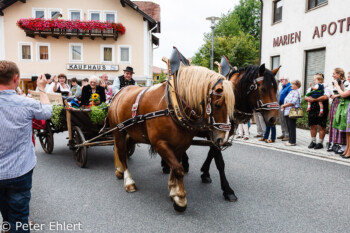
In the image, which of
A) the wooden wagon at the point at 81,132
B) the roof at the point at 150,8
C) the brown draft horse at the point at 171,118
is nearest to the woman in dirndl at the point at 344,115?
the brown draft horse at the point at 171,118

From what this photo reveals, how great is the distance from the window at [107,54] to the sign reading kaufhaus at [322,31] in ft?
42.1

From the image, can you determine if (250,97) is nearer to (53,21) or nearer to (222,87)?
(222,87)

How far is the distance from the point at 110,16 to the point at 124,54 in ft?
10.6

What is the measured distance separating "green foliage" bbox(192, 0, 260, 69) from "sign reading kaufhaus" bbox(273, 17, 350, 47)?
8590 mm

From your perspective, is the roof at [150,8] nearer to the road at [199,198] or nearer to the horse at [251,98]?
the road at [199,198]

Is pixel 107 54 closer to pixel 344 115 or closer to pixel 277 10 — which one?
pixel 277 10

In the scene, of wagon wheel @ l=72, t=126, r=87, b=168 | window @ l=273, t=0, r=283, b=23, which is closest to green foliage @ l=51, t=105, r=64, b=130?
wagon wheel @ l=72, t=126, r=87, b=168

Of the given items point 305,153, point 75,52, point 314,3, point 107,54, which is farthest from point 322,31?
point 75,52

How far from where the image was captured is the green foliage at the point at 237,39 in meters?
24.9

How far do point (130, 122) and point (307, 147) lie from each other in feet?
17.4

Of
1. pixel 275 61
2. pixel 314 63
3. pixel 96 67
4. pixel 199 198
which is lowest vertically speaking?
pixel 199 198

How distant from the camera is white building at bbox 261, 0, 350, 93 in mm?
10500

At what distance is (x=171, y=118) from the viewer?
3.12 m

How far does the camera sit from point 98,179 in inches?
174
